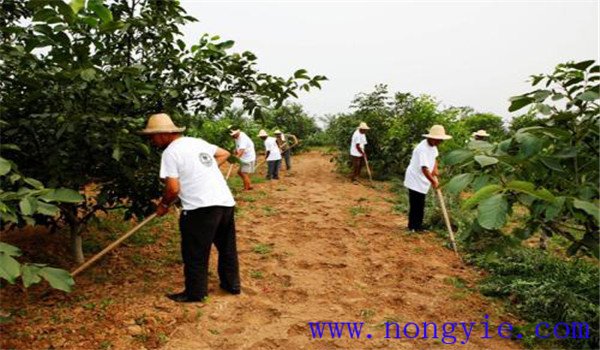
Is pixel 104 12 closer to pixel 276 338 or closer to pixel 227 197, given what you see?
pixel 227 197

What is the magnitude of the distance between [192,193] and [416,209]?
144 inches

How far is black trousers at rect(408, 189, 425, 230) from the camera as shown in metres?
5.97

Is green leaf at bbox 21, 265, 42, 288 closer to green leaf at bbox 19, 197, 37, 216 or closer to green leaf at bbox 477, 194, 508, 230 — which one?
green leaf at bbox 19, 197, 37, 216

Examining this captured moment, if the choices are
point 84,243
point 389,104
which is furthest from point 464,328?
point 389,104

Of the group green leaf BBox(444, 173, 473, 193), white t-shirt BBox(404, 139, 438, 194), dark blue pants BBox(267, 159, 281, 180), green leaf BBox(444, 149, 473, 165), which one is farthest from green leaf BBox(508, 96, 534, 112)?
dark blue pants BBox(267, 159, 281, 180)

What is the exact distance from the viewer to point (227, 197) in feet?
12.0

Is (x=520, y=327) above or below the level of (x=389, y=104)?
below

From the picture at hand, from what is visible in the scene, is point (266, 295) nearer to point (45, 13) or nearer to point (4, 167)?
point (4, 167)

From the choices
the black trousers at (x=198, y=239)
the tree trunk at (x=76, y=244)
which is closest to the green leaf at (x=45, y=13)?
the black trousers at (x=198, y=239)

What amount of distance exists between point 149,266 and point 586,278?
4161mm

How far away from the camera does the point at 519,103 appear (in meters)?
2.15

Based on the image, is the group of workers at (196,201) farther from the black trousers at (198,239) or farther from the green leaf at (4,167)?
the green leaf at (4,167)

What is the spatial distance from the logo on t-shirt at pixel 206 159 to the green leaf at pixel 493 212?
2.43 metres

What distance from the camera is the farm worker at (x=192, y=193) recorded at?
3400 mm
